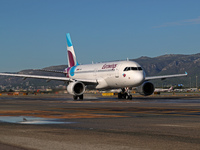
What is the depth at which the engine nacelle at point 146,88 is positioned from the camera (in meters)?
55.8

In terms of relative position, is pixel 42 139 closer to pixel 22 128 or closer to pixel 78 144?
pixel 78 144

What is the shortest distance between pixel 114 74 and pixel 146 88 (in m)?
5.97

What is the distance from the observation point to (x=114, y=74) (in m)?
53.0

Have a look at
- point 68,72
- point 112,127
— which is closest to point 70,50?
point 68,72

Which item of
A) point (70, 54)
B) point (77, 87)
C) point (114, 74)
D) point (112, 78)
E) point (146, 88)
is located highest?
point (70, 54)

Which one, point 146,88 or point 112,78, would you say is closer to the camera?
point 112,78

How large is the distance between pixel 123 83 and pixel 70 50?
21.4 m

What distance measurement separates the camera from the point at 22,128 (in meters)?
15.4

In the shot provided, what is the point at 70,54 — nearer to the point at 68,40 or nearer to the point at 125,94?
the point at 68,40

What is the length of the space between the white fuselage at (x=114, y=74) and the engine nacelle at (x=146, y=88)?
12.9 feet

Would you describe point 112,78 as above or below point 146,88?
above

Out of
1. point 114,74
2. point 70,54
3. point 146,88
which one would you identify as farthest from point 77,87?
point 70,54

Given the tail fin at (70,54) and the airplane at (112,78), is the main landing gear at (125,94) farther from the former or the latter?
the tail fin at (70,54)

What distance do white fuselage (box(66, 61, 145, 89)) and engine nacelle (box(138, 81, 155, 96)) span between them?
3929 millimetres
